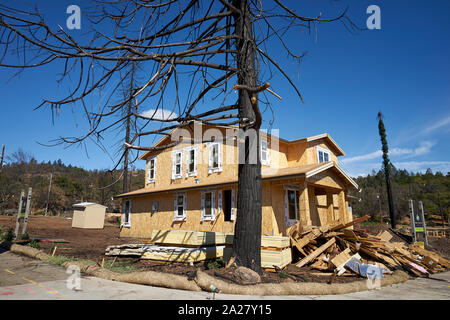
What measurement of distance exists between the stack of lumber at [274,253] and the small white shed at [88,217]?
22928 mm

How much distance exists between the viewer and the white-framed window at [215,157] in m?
15.4

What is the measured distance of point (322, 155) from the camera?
18.2 metres

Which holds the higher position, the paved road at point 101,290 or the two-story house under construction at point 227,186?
the two-story house under construction at point 227,186

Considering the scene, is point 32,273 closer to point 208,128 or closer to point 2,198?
point 208,128

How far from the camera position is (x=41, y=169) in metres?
81.9

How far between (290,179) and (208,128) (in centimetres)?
686

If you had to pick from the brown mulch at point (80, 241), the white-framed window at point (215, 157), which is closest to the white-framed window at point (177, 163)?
the white-framed window at point (215, 157)

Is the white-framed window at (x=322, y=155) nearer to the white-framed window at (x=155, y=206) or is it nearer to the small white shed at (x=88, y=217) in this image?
the white-framed window at (x=155, y=206)

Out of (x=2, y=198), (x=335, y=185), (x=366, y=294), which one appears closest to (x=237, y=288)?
(x=366, y=294)

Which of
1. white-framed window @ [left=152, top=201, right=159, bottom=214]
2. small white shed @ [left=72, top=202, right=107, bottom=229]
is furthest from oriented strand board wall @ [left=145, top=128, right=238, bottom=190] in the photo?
small white shed @ [left=72, top=202, right=107, bottom=229]

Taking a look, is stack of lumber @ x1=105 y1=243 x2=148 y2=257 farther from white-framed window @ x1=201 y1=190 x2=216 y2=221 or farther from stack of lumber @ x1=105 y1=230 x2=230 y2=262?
white-framed window @ x1=201 y1=190 x2=216 y2=221

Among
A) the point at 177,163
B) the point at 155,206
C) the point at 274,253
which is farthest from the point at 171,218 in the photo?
the point at 274,253

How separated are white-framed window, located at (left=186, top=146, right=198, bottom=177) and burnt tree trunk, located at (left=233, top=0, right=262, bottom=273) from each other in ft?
34.7
